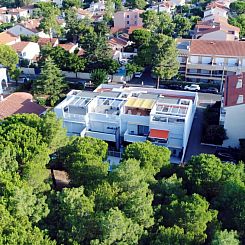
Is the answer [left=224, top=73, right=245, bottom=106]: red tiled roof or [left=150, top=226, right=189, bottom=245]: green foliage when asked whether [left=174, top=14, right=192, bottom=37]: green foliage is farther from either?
[left=150, top=226, right=189, bottom=245]: green foliage

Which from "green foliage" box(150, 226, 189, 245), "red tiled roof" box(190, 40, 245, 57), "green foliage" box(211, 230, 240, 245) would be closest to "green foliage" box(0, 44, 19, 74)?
"red tiled roof" box(190, 40, 245, 57)

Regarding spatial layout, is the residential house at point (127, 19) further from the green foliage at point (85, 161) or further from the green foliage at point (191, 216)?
the green foliage at point (191, 216)

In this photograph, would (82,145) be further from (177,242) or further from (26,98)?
(26,98)

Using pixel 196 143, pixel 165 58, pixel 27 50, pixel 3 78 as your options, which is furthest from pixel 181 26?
pixel 196 143

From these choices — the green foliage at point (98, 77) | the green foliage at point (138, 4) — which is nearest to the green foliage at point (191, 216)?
the green foliage at point (98, 77)

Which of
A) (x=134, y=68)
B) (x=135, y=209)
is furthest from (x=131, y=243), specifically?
(x=134, y=68)

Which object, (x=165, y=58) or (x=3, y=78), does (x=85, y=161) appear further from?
(x=3, y=78)
